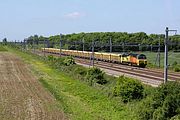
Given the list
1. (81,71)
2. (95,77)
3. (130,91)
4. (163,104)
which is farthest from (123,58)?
(163,104)

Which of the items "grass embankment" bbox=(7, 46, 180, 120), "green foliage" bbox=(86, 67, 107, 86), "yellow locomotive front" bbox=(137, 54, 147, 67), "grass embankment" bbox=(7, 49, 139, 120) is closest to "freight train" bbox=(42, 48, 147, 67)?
"yellow locomotive front" bbox=(137, 54, 147, 67)

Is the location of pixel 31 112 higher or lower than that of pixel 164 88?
lower

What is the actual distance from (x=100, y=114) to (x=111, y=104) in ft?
9.69

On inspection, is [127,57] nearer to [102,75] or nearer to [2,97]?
[102,75]

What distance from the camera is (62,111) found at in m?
22.8

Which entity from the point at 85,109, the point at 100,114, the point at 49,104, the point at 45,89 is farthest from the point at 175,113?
the point at 45,89

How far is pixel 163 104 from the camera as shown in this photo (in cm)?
1797

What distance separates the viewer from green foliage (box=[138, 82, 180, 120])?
17688mm

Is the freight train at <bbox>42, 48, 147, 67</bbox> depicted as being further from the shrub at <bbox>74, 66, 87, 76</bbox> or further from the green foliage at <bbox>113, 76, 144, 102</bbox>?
the green foliage at <bbox>113, 76, 144, 102</bbox>

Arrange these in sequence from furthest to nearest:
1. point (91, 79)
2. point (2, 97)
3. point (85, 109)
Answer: point (91, 79), point (2, 97), point (85, 109)

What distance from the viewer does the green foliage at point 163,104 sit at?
1769cm

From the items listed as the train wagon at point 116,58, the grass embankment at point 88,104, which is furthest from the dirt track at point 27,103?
the train wagon at point 116,58

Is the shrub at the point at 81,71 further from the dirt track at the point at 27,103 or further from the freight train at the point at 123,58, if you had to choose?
the freight train at the point at 123,58

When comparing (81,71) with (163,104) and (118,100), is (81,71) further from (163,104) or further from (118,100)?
(163,104)
